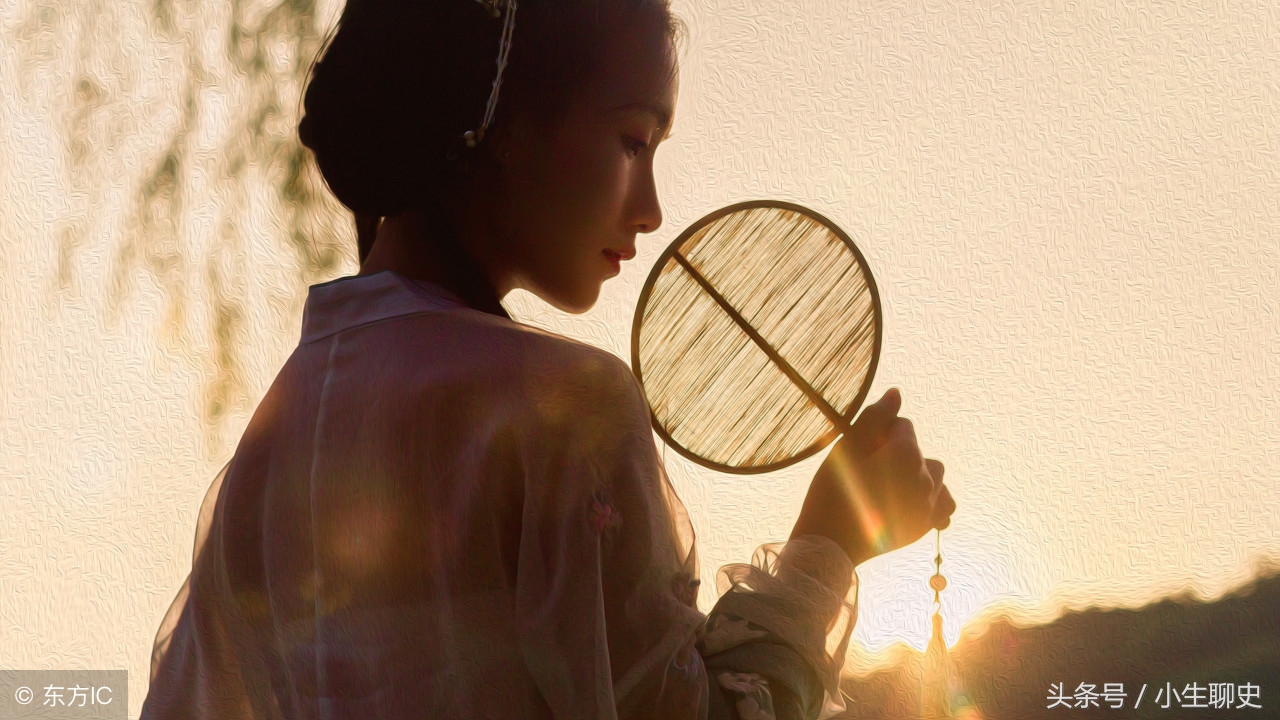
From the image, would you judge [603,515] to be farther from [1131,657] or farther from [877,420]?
[1131,657]

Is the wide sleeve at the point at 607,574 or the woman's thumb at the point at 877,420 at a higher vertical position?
the woman's thumb at the point at 877,420

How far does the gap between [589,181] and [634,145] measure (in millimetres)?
44

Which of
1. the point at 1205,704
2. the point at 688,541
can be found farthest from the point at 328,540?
the point at 1205,704

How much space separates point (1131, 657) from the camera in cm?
Result: 130

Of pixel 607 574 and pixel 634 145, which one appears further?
pixel 634 145

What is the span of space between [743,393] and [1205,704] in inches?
36.5

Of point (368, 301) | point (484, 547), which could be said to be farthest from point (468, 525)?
point (368, 301)

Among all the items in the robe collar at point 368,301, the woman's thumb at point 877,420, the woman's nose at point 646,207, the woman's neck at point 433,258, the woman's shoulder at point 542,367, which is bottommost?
the woman's thumb at point 877,420

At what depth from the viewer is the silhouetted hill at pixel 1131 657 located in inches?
47.3

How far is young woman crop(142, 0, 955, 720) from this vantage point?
59 cm

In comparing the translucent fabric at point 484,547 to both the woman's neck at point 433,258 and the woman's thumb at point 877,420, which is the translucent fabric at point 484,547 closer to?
the woman's neck at point 433,258

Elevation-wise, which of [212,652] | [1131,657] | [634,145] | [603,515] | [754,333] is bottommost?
[1131,657]

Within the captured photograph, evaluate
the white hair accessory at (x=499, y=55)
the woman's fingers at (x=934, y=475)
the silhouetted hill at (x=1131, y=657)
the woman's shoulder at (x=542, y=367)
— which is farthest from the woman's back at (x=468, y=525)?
the silhouetted hill at (x=1131, y=657)

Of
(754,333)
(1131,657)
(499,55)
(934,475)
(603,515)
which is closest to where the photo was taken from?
(603,515)
